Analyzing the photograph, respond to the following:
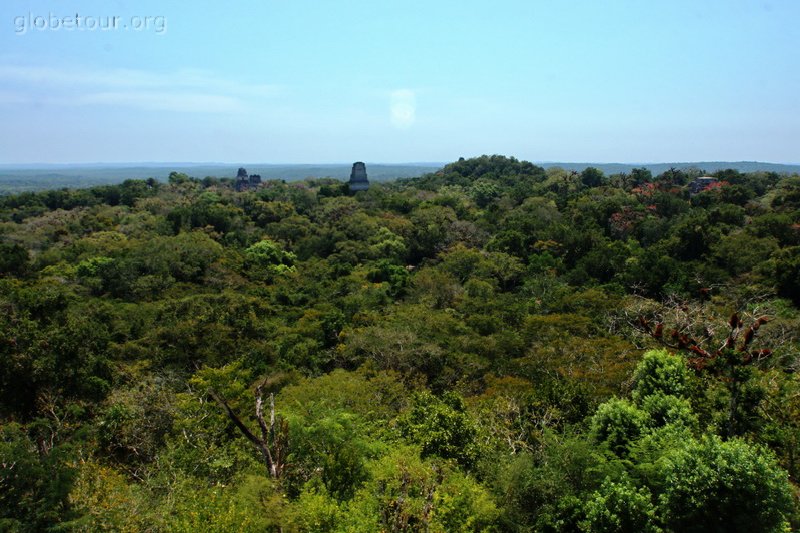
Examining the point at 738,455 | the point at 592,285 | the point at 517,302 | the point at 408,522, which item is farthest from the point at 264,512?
the point at 592,285

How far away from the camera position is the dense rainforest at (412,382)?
9.08 meters

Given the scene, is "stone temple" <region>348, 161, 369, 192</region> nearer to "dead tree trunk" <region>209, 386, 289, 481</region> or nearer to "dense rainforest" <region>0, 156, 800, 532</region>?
"dense rainforest" <region>0, 156, 800, 532</region>

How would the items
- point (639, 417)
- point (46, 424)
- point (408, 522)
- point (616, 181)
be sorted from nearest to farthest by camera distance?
point (408, 522), point (639, 417), point (46, 424), point (616, 181)

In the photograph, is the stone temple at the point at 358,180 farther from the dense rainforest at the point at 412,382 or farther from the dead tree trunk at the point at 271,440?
the dead tree trunk at the point at 271,440

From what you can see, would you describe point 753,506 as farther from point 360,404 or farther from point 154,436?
point 154,436

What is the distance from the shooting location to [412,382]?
18219 millimetres

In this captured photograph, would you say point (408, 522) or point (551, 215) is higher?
point (551, 215)

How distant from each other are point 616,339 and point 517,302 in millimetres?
8422

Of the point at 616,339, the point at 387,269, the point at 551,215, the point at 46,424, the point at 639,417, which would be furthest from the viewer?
the point at 551,215

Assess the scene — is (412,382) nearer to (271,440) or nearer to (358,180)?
(271,440)

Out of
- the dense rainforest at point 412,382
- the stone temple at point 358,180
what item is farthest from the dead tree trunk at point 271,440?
the stone temple at point 358,180

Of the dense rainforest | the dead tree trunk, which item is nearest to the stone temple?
the dense rainforest

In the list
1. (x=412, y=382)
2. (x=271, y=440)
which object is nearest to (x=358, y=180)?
(x=412, y=382)

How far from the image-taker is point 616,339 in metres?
19.3
